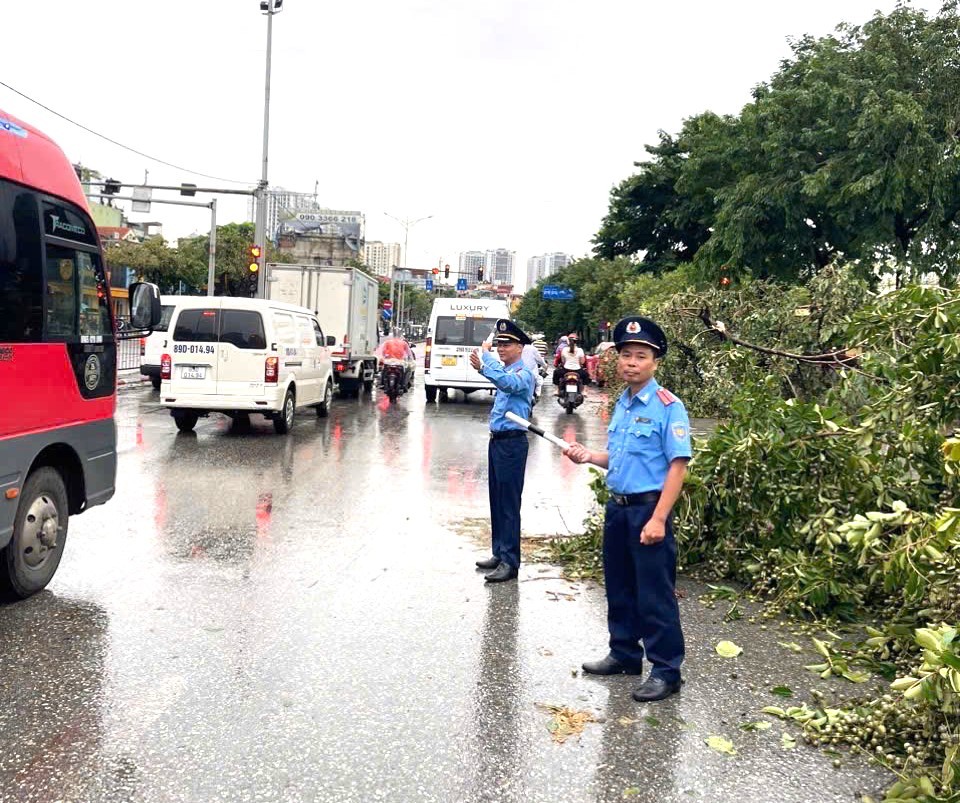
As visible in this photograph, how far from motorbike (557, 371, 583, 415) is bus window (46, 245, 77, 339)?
1554 centimetres

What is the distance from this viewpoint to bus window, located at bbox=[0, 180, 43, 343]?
5.32 meters

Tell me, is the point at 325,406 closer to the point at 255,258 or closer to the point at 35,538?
the point at 255,258

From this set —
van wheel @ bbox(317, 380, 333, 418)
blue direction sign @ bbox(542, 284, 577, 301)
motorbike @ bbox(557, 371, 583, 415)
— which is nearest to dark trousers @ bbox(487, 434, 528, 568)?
van wheel @ bbox(317, 380, 333, 418)

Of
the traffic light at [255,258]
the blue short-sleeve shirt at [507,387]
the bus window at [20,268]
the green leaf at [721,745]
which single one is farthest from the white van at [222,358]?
the traffic light at [255,258]

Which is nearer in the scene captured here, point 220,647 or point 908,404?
point 220,647

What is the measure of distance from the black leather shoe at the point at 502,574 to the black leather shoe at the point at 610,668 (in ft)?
5.83

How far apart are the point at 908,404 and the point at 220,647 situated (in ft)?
14.9

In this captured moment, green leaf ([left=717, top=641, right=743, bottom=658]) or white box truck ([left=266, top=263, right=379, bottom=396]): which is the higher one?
white box truck ([left=266, top=263, right=379, bottom=396])

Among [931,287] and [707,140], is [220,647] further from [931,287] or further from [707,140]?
[707,140]

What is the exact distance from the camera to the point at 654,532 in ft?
14.7

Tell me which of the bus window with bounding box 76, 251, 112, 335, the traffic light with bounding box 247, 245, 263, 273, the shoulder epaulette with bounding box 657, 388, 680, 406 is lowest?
the shoulder epaulette with bounding box 657, 388, 680, 406

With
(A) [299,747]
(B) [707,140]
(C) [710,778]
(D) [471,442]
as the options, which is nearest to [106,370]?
(A) [299,747]

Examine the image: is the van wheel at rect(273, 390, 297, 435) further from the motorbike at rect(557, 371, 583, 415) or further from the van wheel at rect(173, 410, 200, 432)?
the motorbike at rect(557, 371, 583, 415)

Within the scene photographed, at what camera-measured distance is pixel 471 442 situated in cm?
1512
